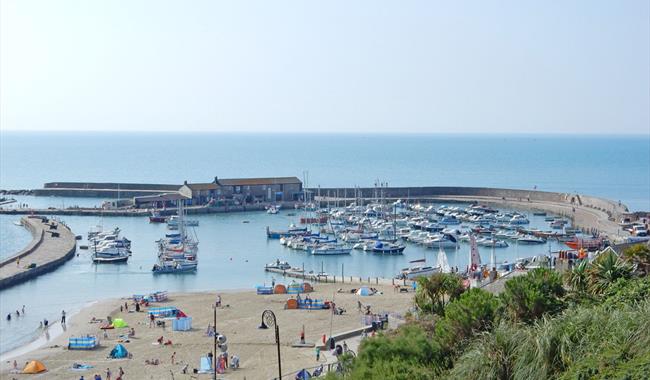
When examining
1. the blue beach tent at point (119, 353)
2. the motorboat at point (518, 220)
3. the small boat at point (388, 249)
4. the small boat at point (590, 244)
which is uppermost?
the motorboat at point (518, 220)

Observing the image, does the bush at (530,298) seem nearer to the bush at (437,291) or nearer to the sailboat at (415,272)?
the bush at (437,291)

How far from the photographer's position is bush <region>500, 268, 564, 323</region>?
21.1m

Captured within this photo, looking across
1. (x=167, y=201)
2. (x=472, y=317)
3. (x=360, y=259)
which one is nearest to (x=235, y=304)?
(x=360, y=259)

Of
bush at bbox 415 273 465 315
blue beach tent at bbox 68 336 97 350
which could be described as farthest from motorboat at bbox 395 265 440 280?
bush at bbox 415 273 465 315

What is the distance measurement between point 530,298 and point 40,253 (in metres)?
44.1

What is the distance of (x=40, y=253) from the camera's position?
2328 inches

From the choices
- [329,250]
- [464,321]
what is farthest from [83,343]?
[329,250]

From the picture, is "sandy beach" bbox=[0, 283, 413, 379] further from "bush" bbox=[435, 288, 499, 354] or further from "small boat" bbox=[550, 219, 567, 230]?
"small boat" bbox=[550, 219, 567, 230]

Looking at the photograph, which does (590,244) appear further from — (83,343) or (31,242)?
(31,242)

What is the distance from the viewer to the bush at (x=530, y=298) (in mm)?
21078

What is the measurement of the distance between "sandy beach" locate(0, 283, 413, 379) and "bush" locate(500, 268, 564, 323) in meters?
9.32

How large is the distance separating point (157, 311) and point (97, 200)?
64222 millimetres

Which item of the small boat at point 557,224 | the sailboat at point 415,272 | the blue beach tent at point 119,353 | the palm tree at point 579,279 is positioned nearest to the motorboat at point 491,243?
the small boat at point 557,224

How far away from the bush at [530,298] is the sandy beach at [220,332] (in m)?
9.32
